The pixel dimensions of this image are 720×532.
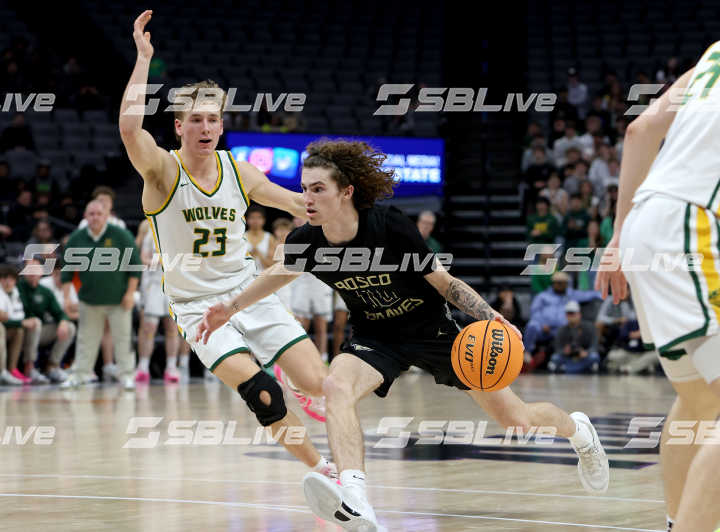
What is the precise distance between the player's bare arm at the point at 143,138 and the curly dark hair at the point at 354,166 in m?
0.90

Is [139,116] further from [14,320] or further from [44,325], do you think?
[44,325]

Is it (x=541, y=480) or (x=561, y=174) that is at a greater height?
(x=561, y=174)

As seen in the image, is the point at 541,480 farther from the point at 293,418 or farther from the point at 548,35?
the point at 548,35

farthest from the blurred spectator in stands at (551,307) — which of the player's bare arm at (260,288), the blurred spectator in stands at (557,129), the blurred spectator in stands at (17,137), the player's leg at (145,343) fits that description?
the player's bare arm at (260,288)

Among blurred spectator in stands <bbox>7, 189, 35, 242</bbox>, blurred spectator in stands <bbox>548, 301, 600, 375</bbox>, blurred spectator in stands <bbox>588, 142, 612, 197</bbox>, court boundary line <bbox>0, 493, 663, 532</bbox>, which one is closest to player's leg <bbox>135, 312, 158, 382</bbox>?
blurred spectator in stands <bbox>7, 189, 35, 242</bbox>

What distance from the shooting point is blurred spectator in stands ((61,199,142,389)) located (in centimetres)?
1115

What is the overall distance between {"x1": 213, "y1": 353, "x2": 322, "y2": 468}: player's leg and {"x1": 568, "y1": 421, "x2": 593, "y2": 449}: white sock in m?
1.19

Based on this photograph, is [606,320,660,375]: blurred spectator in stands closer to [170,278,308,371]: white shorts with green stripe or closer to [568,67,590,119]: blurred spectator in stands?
[568,67,590,119]: blurred spectator in stands

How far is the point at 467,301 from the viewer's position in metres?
4.66

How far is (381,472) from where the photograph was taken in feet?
19.3

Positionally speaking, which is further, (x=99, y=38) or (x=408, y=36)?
(x=408, y=36)

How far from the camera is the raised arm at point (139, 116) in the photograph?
5051 millimetres

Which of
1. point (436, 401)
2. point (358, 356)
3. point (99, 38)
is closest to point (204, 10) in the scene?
point (99, 38)

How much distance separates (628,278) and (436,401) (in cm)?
719
